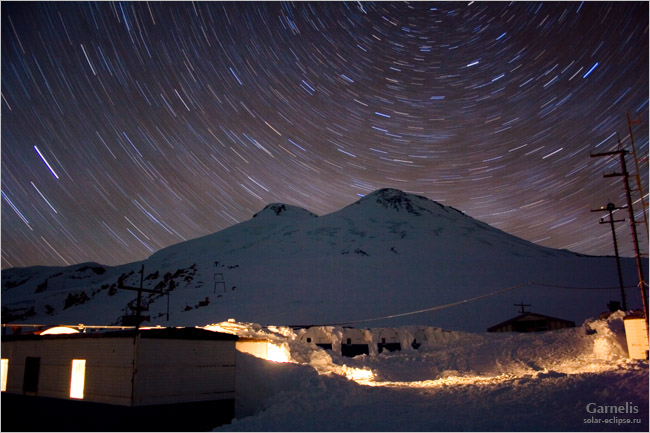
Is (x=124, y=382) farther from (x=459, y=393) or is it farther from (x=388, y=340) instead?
(x=388, y=340)

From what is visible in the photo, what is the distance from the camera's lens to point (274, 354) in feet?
76.7

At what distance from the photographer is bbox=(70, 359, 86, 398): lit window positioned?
15258mm

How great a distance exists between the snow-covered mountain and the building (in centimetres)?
2732

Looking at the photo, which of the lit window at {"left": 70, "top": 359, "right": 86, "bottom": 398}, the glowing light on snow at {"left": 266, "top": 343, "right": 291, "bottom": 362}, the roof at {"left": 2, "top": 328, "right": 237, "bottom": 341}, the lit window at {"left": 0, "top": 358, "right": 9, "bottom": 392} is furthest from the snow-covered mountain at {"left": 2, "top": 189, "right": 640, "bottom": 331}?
the lit window at {"left": 70, "top": 359, "right": 86, "bottom": 398}

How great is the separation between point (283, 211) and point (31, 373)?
151 metres

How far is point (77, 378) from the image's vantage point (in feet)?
51.0

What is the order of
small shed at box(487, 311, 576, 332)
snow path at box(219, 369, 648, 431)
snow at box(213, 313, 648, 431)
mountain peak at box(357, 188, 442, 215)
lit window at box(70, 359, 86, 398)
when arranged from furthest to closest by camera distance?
mountain peak at box(357, 188, 442, 215), small shed at box(487, 311, 576, 332), lit window at box(70, 359, 86, 398), snow at box(213, 313, 648, 431), snow path at box(219, 369, 648, 431)

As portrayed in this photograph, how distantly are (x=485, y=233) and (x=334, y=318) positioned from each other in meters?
89.7

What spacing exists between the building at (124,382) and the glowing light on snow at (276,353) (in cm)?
589

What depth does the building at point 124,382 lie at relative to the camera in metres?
14.0

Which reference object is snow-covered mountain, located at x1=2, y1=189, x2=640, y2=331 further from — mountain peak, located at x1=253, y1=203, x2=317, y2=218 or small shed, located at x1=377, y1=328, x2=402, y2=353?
mountain peak, located at x1=253, y1=203, x2=317, y2=218

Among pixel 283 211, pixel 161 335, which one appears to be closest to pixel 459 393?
pixel 161 335

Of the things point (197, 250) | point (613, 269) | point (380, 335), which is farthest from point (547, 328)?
point (197, 250)

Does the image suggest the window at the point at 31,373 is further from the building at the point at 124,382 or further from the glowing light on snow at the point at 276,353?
the glowing light on snow at the point at 276,353
